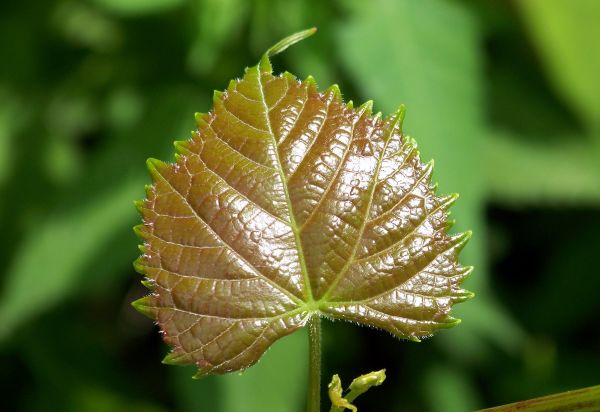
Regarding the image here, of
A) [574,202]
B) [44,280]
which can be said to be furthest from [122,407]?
[574,202]

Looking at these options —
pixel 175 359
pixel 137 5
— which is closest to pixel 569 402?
pixel 175 359

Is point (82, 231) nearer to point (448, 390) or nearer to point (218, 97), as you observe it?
point (448, 390)

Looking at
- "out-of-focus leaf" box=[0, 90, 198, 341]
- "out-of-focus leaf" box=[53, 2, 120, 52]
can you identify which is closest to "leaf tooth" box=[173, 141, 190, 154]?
"out-of-focus leaf" box=[0, 90, 198, 341]

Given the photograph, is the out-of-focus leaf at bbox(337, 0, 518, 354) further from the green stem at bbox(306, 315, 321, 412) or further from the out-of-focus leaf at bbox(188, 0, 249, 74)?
the green stem at bbox(306, 315, 321, 412)

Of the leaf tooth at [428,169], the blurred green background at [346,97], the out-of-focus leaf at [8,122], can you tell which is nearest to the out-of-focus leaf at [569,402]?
the leaf tooth at [428,169]

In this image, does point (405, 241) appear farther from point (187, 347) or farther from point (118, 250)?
point (118, 250)

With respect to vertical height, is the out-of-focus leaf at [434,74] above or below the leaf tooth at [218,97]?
above

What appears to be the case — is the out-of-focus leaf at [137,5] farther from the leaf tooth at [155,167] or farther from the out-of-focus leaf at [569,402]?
the out-of-focus leaf at [569,402]
